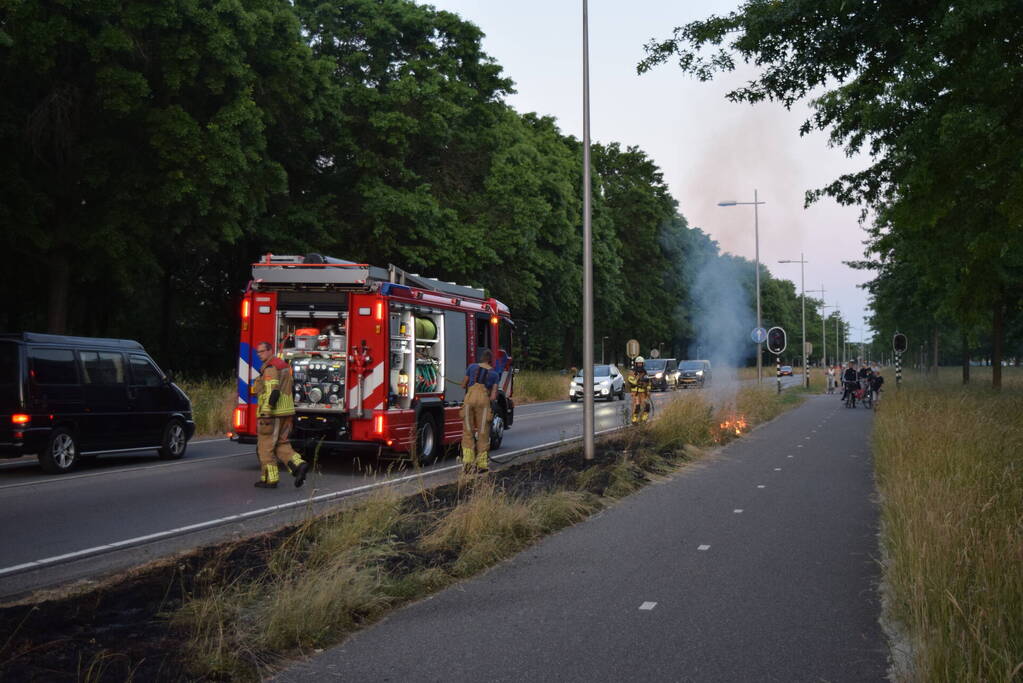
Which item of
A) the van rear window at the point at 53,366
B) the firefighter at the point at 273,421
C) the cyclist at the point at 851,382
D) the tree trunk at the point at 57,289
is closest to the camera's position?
the firefighter at the point at 273,421

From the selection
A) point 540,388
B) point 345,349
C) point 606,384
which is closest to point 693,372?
point 606,384

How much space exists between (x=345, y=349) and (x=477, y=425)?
2.24 meters

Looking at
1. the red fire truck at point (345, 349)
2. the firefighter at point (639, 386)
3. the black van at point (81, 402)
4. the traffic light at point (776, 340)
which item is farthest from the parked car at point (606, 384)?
the black van at point (81, 402)

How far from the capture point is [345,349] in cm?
1409

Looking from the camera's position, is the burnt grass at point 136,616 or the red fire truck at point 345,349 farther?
the red fire truck at point 345,349

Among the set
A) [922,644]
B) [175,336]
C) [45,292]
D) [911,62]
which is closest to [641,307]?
[175,336]

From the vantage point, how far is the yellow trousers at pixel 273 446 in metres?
11.8

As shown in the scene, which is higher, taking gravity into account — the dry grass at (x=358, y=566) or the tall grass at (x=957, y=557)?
the tall grass at (x=957, y=557)

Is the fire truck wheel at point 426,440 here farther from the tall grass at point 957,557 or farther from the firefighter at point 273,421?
the tall grass at point 957,557

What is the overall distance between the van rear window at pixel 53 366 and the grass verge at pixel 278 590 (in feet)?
19.5

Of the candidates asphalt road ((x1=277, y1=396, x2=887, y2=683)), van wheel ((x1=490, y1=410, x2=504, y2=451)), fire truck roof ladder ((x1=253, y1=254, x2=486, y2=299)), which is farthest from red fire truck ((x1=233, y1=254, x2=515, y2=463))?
asphalt road ((x1=277, y1=396, x2=887, y2=683))

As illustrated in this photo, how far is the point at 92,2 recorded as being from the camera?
20.3 metres

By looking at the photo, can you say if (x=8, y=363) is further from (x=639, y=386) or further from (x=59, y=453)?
(x=639, y=386)

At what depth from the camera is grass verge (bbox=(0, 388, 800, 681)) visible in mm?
4945
